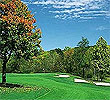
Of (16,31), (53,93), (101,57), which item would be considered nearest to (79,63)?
(101,57)

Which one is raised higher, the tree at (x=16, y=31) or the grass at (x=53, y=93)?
the tree at (x=16, y=31)

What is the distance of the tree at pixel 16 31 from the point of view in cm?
1877

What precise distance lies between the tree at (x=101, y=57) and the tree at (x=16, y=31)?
1881cm

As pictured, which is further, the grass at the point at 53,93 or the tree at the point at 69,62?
the tree at the point at 69,62

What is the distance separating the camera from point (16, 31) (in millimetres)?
18734

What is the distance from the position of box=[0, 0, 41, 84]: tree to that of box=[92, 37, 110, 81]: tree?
1881 centimetres

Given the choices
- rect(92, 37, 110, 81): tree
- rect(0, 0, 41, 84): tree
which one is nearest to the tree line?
rect(92, 37, 110, 81): tree

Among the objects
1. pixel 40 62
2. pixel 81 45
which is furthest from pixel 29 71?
pixel 81 45

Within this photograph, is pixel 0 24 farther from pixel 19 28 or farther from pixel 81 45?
pixel 81 45

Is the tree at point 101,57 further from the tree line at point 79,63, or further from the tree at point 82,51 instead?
the tree at point 82,51

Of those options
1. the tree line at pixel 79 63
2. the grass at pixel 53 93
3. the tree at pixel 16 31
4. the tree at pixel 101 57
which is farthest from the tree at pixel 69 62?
the tree at pixel 16 31

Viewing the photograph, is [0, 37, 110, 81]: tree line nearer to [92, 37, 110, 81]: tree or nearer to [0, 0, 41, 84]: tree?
[92, 37, 110, 81]: tree

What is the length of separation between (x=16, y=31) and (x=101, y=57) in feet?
71.0

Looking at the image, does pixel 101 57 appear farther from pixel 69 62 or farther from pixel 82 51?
pixel 69 62
